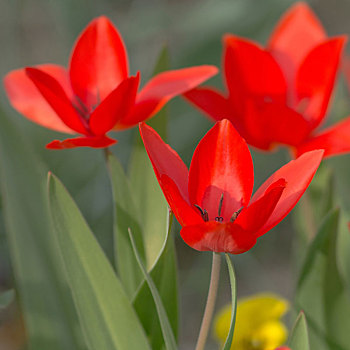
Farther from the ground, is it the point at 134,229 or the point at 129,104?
the point at 129,104

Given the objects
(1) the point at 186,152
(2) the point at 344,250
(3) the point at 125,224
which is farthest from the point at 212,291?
(1) the point at 186,152

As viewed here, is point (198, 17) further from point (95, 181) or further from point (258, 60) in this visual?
point (258, 60)

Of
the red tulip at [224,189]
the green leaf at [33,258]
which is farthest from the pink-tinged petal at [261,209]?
the green leaf at [33,258]

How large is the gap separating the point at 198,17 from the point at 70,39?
373mm

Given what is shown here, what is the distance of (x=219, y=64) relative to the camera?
132 cm

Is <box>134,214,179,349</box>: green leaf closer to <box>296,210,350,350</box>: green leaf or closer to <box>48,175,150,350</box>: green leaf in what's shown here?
<box>48,175,150,350</box>: green leaf

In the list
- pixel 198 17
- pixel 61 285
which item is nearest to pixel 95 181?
pixel 198 17

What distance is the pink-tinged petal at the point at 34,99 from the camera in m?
0.59

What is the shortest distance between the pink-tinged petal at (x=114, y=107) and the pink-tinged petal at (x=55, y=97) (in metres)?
0.01

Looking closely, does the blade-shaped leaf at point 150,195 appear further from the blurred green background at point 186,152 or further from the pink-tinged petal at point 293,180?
the blurred green background at point 186,152

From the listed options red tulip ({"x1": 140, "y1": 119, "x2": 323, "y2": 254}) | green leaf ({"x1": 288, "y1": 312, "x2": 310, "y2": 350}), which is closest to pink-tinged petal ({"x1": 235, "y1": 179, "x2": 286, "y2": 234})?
red tulip ({"x1": 140, "y1": 119, "x2": 323, "y2": 254})

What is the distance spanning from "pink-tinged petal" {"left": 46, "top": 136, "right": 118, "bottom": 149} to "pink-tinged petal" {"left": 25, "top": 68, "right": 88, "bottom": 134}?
20mm

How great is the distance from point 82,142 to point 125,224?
0.12 m

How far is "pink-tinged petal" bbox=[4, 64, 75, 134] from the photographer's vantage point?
586mm
